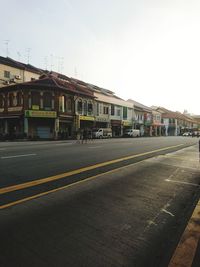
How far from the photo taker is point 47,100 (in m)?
40.4

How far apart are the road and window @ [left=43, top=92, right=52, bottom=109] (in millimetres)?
31799

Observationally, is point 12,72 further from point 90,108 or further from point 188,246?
point 188,246

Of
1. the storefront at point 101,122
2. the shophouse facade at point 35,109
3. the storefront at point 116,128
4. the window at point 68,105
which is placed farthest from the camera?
the storefront at point 116,128

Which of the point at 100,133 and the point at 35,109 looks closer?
the point at 35,109

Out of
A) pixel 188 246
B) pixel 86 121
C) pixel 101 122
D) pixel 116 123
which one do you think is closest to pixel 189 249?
pixel 188 246

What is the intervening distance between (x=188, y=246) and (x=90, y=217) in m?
1.82

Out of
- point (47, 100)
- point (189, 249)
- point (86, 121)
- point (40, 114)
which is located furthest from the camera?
point (86, 121)

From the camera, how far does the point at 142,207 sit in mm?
5891

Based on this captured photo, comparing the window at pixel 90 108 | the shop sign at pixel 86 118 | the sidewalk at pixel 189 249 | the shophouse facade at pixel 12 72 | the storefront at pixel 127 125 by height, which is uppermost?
the shophouse facade at pixel 12 72

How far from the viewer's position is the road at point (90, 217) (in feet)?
11.9

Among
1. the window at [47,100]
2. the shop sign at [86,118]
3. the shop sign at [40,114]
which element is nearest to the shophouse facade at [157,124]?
the shop sign at [86,118]

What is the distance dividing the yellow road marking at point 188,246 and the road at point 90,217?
0.12 meters

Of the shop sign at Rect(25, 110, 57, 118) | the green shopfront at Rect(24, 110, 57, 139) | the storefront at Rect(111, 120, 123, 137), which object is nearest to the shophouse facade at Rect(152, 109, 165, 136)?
the storefront at Rect(111, 120, 123, 137)

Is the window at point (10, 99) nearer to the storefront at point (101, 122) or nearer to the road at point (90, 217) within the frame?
the storefront at point (101, 122)
